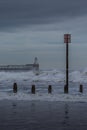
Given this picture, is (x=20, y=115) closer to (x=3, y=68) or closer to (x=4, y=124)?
(x=4, y=124)

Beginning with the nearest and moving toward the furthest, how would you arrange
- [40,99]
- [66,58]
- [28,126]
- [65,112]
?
[28,126], [65,112], [40,99], [66,58]

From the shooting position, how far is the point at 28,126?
14695 mm

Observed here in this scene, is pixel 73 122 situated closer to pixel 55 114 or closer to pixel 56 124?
pixel 56 124

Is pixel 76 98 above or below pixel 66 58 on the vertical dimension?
below

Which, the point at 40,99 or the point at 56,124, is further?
the point at 40,99

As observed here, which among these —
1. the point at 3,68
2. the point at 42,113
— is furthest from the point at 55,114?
the point at 3,68

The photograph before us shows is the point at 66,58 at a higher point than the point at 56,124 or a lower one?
higher

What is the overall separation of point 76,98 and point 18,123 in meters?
11.9

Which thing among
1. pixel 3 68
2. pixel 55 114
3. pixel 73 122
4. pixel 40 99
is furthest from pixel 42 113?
pixel 3 68

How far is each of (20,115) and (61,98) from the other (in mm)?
9613

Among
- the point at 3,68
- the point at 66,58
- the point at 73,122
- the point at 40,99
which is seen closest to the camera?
the point at 73,122

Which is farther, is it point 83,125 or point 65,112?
point 65,112

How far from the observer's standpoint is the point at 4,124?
1512cm

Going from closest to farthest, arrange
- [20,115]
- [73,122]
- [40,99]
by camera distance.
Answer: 1. [73,122]
2. [20,115]
3. [40,99]
